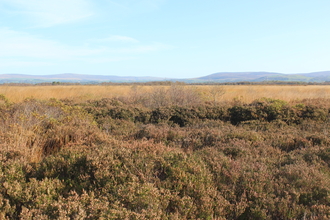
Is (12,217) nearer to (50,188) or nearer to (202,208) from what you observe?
(50,188)

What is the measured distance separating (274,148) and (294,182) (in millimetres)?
1699

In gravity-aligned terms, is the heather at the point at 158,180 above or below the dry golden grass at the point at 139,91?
below

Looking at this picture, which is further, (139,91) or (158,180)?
(139,91)

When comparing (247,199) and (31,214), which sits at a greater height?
(31,214)

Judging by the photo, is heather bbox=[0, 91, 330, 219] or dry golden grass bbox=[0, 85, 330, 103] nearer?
heather bbox=[0, 91, 330, 219]

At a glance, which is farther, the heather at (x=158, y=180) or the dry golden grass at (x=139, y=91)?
the dry golden grass at (x=139, y=91)

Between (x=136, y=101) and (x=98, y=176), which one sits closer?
(x=98, y=176)

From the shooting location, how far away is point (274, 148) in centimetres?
480

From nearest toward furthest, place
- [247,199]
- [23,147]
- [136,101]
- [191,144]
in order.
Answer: [247,199] → [23,147] → [191,144] → [136,101]

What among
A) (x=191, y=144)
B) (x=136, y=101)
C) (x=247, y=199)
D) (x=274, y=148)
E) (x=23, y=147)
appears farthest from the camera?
(x=136, y=101)

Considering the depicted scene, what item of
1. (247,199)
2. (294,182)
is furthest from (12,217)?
(294,182)

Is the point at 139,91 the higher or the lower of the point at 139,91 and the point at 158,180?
the higher

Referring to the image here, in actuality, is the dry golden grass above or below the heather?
above

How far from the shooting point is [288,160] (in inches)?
160
